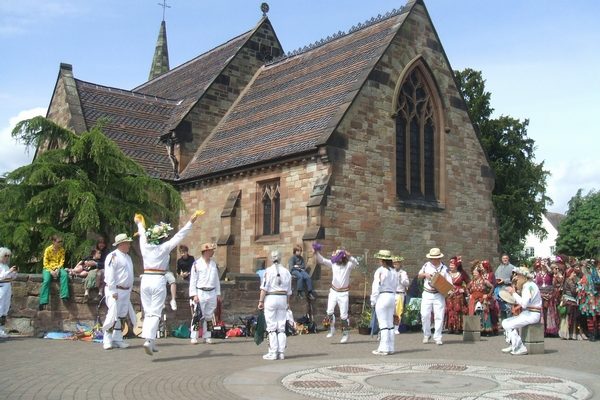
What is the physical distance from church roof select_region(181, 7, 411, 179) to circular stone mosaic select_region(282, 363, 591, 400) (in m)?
11.2

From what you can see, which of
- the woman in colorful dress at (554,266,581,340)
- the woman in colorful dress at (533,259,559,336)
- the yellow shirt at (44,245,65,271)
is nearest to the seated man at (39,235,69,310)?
the yellow shirt at (44,245,65,271)

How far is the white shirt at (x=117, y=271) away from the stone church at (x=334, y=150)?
8.32m

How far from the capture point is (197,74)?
33281 mm

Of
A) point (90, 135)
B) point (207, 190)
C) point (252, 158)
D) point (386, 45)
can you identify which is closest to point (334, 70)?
point (386, 45)

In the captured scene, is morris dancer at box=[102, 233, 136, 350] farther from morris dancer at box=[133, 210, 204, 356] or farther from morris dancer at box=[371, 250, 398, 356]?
morris dancer at box=[371, 250, 398, 356]

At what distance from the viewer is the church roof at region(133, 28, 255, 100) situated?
1202 inches

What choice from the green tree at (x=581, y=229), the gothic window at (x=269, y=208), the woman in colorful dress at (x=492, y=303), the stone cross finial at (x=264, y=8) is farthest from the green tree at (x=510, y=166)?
the woman in colorful dress at (x=492, y=303)

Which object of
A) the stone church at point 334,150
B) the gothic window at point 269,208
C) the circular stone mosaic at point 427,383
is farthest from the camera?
the gothic window at point 269,208

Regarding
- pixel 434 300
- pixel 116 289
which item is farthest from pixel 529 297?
pixel 116 289

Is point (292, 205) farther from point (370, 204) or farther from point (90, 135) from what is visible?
point (90, 135)

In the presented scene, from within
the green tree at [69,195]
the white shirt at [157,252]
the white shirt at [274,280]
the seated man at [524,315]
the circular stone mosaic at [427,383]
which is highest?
the green tree at [69,195]

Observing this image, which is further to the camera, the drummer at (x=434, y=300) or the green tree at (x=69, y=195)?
the green tree at (x=69, y=195)

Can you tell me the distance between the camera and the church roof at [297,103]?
71.4 feet

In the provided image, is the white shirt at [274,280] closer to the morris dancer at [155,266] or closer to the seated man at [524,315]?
the morris dancer at [155,266]
